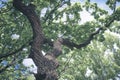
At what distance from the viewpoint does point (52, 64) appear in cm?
949

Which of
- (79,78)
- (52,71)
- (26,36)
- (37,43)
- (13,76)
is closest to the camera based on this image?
(52,71)

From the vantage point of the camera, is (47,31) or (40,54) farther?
(47,31)

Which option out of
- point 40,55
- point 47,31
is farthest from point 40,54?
point 47,31

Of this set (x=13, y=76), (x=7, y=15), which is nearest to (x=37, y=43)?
(x=7, y=15)

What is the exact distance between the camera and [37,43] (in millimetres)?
10062

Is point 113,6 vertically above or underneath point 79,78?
above

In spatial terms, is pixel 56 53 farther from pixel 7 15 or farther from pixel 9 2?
pixel 7 15

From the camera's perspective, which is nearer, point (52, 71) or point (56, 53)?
point (52, 71)

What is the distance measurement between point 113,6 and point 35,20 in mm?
6261

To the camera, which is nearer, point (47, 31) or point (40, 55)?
point (40, 55)

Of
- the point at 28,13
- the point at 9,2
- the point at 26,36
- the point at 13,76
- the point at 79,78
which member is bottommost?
the point at 79,78

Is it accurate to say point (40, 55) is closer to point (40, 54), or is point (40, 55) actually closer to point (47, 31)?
point (40, 54)

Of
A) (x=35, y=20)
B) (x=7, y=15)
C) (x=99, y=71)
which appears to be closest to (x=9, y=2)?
(x=7, y=15)

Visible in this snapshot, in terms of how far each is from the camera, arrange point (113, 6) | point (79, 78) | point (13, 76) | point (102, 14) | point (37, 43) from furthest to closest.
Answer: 1. point (79, 78)
2. point (13, 76)
3. point (102, 14)
4. point (113, 6)
5. point (37, 43)
